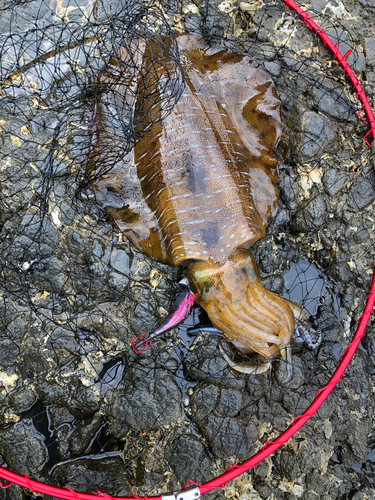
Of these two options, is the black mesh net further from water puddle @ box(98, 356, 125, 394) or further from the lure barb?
the lure barb

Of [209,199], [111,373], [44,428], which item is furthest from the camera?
[111,373]

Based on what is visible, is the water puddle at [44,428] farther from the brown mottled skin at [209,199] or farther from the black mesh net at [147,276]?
the brown mottled skin at [209,199]

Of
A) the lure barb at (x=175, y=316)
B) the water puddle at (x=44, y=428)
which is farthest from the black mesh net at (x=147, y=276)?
the lure barb at (x=175, y=316)

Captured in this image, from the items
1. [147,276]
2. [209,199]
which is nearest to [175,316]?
[147,276]

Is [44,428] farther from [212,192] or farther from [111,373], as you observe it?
[212,192]

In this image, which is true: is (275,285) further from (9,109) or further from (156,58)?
(9,109)

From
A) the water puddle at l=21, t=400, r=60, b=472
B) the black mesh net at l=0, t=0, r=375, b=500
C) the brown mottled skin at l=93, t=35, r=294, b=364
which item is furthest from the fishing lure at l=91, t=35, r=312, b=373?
the water puddle at l=21, t=400, r=60, b=472
